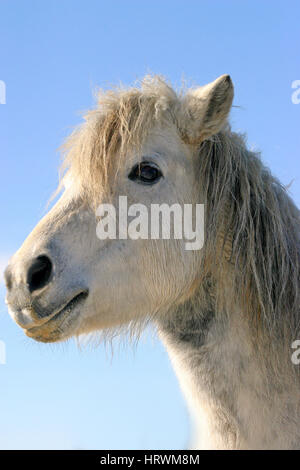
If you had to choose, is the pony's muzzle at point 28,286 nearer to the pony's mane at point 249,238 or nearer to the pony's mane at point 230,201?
the pony's mane at point 230,201

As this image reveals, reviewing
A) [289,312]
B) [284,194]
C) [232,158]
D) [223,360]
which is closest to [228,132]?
[232,158]

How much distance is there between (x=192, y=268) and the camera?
12.1 feet

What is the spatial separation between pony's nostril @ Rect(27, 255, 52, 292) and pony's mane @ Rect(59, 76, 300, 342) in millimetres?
601

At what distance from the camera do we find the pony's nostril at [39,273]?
3291mm

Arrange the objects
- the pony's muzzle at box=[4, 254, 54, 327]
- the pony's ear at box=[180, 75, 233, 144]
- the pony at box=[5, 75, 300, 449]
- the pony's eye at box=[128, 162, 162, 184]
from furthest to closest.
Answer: the pony's eye at box=[128, 162, 162, 184] < the pony's ear at box=[180, 75, 233, 144] < the pony at box=[5, 75, 300, 449] < the pony's muzzle at box=[4, 254, 54, 327]

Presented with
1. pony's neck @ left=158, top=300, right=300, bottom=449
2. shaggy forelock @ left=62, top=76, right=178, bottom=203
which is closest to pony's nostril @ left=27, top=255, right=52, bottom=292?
shaggy forelock @ left=62, top=76, right=178, bottom=203

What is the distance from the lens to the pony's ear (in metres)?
3.60

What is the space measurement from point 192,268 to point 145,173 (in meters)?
0.72

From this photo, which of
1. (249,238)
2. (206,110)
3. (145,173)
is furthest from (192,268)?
(206,110)

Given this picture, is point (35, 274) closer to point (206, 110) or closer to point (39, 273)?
point (39, 273)

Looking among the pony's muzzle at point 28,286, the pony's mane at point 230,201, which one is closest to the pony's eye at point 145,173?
the pony's mane at point 230,201

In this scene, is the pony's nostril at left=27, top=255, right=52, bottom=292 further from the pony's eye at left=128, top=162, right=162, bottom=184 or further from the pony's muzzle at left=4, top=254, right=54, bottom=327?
the pony's eye at left=128, top=162, right=162, bottom=184

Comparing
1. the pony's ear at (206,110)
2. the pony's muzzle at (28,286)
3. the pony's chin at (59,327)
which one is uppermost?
→ the pony's ear at (206,110)
